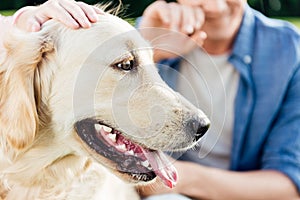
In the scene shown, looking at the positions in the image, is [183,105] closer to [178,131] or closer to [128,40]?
[178,131]

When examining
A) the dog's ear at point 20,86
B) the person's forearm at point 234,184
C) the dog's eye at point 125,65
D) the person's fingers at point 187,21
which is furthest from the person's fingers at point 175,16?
the person's forearm at point 234,184

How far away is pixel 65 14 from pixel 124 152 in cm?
33

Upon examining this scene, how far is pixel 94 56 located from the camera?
57.2 inches

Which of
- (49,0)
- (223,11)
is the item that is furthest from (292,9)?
(49,0)

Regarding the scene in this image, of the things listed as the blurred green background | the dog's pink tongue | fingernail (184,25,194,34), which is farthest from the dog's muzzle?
the blurred green background

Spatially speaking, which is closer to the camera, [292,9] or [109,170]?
[109,170]

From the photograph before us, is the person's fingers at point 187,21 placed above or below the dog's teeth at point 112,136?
above

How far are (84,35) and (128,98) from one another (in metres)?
0.17

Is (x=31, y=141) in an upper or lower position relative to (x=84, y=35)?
lower

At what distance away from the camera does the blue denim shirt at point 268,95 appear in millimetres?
1882

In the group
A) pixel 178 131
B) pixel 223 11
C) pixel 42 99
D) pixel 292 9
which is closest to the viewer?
pixel 178 131

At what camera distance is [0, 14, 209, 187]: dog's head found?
144cm

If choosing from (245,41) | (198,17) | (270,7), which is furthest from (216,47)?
(270,7)

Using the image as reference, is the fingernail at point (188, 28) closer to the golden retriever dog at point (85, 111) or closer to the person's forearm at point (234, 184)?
the golden retriever dog at point (85, 111)
